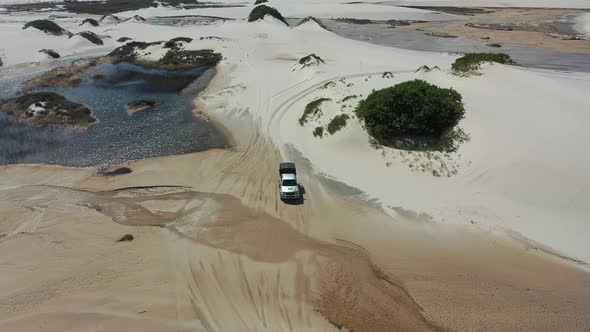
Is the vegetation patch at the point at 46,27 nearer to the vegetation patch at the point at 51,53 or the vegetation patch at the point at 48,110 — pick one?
the vegetation patch at the point at 51,53

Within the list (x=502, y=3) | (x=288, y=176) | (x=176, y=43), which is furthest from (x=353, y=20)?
(x=288, y=176)

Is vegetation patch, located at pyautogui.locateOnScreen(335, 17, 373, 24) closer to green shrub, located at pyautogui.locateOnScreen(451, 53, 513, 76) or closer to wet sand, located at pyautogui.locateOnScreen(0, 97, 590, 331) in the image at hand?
green shrub, located at pyautogui.locateOnScreen(451, 53, 513, 76)

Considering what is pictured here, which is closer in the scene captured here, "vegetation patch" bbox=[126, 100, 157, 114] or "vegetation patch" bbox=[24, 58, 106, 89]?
"vegetation patch" bbox=[126, 100, 157, 114]

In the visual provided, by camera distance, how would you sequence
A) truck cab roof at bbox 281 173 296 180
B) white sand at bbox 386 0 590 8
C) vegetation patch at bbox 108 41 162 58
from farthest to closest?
1. white sand at bbox 386 0 590 8
2. vegetation patch at bbox 108 41 162 58
3. truck cab roof at bbox 281 173 296 180

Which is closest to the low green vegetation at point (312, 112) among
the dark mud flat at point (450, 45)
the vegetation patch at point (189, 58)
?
the vegetation patch at point (189, 58)

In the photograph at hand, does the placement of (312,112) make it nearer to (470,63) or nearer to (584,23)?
(470,63)

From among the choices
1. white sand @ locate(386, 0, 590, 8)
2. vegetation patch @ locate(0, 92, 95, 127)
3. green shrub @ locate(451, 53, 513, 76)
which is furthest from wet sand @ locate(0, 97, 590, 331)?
white sand @ locate(386, 0, 590, 8)
